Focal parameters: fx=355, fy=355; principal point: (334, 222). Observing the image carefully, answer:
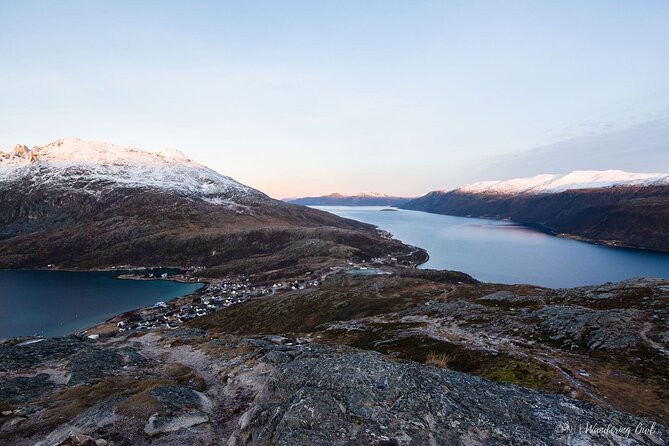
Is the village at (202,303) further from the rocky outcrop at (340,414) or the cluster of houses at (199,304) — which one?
the rocky outcrop at (340,414)

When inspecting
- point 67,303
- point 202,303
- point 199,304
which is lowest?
point 67,303

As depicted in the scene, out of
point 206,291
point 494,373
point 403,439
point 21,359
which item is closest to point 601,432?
point 403,439

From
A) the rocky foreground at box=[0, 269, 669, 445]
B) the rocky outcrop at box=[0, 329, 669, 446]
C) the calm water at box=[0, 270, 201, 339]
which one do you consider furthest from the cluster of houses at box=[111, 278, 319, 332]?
the rocky outcrop at box=[0, 329, 669, 446]

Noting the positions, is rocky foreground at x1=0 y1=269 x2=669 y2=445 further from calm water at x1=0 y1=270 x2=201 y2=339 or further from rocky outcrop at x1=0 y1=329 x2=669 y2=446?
calm water at x1=0 y1=270 x2=201 y2=339

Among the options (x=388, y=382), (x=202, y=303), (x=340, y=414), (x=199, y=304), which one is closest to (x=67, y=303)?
(x=199, y=304)

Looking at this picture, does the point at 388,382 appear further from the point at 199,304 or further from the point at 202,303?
the point at 202,303

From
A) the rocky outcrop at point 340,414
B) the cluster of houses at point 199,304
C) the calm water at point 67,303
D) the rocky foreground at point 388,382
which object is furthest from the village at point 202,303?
the rocky outcrop at point 340,414
